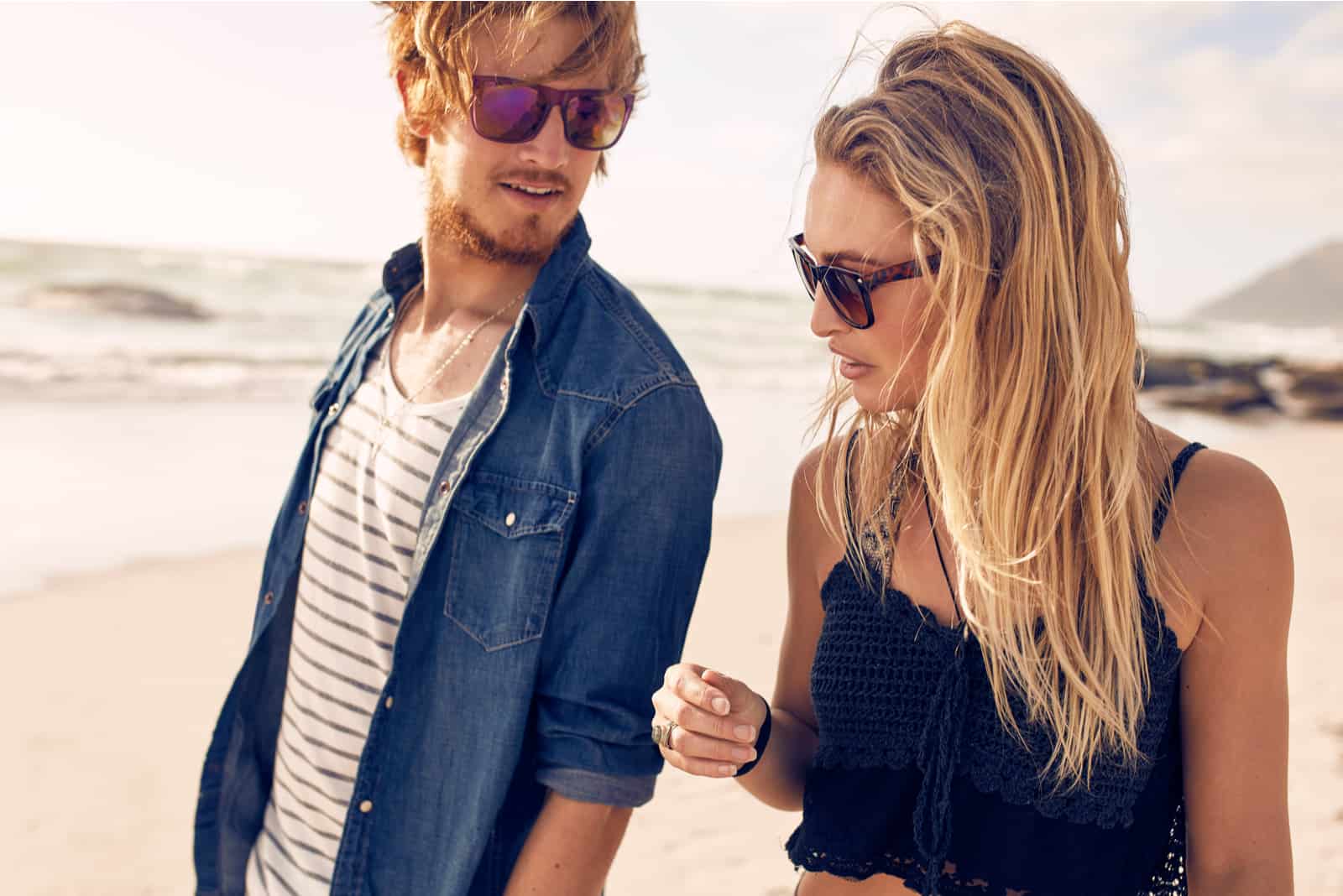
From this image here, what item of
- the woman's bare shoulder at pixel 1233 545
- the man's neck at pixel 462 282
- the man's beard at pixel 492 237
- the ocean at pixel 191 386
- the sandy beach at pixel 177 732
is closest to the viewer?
the woman's bare shoulder at pixel 1233 545

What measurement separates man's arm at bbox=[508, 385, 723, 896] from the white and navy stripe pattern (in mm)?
386

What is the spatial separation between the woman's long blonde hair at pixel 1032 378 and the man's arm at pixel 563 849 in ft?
2.54

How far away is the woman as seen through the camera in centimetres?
166

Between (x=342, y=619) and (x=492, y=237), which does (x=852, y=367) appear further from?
(x=342, y=619)

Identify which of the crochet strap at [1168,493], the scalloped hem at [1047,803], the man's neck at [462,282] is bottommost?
the scalloped hem at [1047,803]

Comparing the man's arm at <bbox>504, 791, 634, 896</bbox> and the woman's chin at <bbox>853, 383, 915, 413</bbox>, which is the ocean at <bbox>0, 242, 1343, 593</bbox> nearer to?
the woman's chin at <bbox>853, 383, 915, 413</bbox>

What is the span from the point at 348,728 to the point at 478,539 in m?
0.50

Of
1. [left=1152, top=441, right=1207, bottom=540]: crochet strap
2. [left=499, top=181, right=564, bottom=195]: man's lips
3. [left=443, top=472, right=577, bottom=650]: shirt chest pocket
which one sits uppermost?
[left=499, top=181, right=564, bottom=195]: man's lips

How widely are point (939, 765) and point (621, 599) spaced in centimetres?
61

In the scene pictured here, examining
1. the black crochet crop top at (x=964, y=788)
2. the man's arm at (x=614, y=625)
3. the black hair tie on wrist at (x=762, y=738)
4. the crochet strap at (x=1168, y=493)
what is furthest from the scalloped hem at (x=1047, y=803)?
the man's arm at (x=614, y=625)

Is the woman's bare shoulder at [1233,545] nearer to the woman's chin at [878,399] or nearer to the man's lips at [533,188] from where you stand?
the woman's chin at [878,399]

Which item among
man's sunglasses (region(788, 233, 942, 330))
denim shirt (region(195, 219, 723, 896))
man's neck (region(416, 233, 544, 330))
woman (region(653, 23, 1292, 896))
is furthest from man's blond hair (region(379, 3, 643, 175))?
man's sunglasses (region(788, 233, 942, 330))

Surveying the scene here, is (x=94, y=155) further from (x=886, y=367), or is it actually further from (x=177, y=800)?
(x=886, y=367)

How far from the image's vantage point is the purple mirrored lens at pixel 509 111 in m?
2.23
